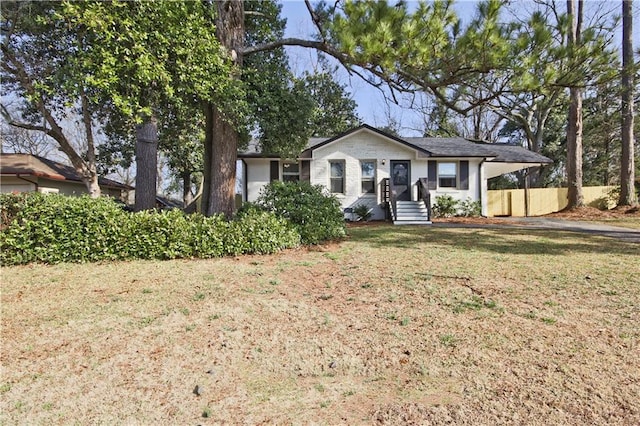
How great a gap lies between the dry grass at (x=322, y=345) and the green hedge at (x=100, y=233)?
531mm

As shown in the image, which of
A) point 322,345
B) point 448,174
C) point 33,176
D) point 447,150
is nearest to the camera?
point 322,345

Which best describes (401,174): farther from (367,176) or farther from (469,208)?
(469,208)

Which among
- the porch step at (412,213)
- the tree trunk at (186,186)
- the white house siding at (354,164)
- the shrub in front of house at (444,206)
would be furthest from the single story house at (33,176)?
the shrub in front of house at (444,206)

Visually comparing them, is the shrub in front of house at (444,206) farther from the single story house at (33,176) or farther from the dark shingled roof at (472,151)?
the single story house at (33,176)

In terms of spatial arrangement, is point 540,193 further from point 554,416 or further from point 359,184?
point 554,416

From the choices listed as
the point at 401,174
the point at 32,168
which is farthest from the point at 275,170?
the point at 32,168

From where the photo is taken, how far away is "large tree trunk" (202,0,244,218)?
738 centimetres

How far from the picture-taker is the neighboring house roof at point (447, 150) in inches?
575

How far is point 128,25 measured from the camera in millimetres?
5180

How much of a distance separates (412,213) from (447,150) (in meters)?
4.30

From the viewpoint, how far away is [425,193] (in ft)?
45.4

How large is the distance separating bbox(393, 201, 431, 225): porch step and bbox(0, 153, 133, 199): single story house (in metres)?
11.3

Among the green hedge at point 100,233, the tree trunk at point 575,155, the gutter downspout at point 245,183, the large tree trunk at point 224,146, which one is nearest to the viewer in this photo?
the green hedge at point 100,233

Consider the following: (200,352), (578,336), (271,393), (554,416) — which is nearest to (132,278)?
(200,352)
